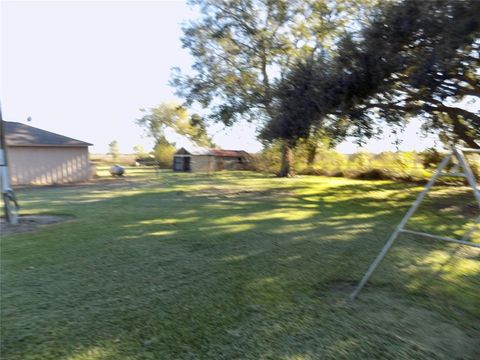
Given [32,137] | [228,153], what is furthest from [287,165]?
[32,137]

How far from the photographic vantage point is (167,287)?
4203 mm

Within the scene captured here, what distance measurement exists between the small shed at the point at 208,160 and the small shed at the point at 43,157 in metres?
14.0

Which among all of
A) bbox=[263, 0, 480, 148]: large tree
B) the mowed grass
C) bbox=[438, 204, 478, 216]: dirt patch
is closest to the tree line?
bbox=[263, 0, 480, 148]: large tree

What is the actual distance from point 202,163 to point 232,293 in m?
32.1

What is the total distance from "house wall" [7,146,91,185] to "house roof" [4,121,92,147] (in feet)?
0.97

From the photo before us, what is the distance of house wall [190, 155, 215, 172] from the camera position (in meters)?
35.4

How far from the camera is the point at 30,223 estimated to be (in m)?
7.85

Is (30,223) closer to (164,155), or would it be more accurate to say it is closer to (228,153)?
(228,153)

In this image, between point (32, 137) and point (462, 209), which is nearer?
point (462, 209)

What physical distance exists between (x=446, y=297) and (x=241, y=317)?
2384mm

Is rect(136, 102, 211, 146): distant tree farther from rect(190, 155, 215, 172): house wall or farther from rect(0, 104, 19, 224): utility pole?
rect(0, 104, 19, 224): utility pole

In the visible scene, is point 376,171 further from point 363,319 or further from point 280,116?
point 363,319

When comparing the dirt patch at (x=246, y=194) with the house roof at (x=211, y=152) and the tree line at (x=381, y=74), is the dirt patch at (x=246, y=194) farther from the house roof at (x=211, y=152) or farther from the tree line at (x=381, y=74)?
the house roof at (x=211, y=152)

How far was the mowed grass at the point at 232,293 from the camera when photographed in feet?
9.66
